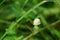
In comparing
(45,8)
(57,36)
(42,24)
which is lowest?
(57,36)

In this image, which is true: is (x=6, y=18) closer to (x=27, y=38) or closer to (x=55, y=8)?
(x=27, y=38)

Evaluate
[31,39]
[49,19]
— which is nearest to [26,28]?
[31,39]

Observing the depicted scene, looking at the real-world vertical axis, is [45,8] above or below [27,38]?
above

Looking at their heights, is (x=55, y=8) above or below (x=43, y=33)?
above

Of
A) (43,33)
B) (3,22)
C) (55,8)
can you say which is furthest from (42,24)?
(3,22)

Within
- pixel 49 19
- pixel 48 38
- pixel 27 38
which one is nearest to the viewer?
pixel 27 38

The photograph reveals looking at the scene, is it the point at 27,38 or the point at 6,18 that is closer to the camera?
the point at 27,38

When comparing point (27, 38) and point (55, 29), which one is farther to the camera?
point (55, 29)

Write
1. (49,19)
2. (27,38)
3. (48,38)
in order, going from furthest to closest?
(49,19)
(48,38)
(27,38)

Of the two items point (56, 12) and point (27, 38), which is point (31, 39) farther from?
point (56, 12)
